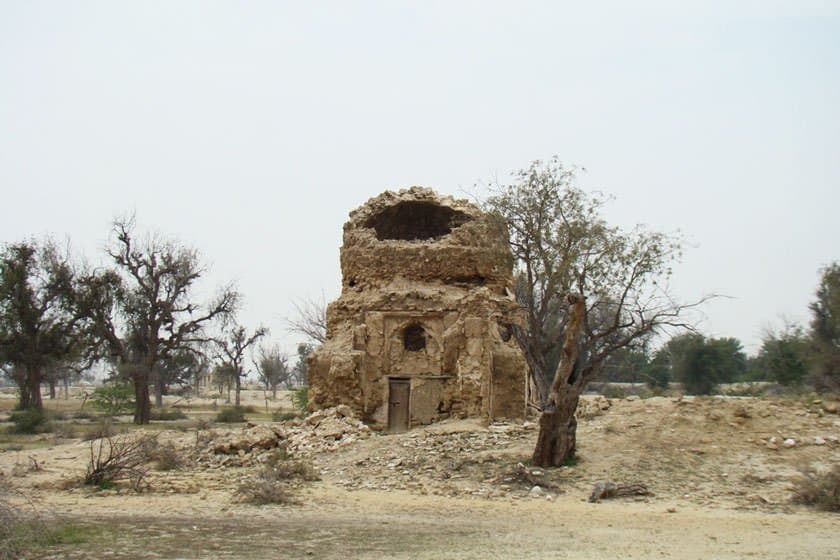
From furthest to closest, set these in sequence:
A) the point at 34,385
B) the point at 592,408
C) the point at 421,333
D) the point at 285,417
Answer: the point at 34,385 < the point at 285,417 < the point at 421,333 < the point at 592,408

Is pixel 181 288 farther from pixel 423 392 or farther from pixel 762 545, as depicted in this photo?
pixel 762 545

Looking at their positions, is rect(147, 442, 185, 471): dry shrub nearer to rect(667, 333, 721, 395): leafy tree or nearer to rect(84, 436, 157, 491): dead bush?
rect(84, 436, 157, 491): dead bush

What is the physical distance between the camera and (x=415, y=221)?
2559 centimetres

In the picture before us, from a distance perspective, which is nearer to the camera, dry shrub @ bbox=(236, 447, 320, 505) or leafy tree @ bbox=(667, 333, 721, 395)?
dry shrub @ bbox=(236, 447, 320, 505)

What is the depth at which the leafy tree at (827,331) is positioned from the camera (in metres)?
29.4

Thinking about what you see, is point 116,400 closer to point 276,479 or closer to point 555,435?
point 276,479

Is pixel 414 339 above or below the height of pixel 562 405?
above

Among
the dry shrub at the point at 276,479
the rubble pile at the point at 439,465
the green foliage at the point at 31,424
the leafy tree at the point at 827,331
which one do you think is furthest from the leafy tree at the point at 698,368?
the dry shrub at the point at 276,479

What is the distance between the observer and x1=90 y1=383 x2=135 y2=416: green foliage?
133ft

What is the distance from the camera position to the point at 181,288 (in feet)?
117

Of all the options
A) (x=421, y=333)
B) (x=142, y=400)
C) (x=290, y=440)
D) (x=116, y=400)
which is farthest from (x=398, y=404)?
(x=116, y=400)

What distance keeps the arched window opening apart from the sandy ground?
285 centimetres

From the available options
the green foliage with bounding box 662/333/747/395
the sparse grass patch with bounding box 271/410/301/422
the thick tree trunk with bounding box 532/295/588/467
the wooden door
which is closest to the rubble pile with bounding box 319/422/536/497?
the thick tree trunk with bounding box 532/295/588/467

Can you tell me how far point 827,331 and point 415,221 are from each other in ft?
55.1
